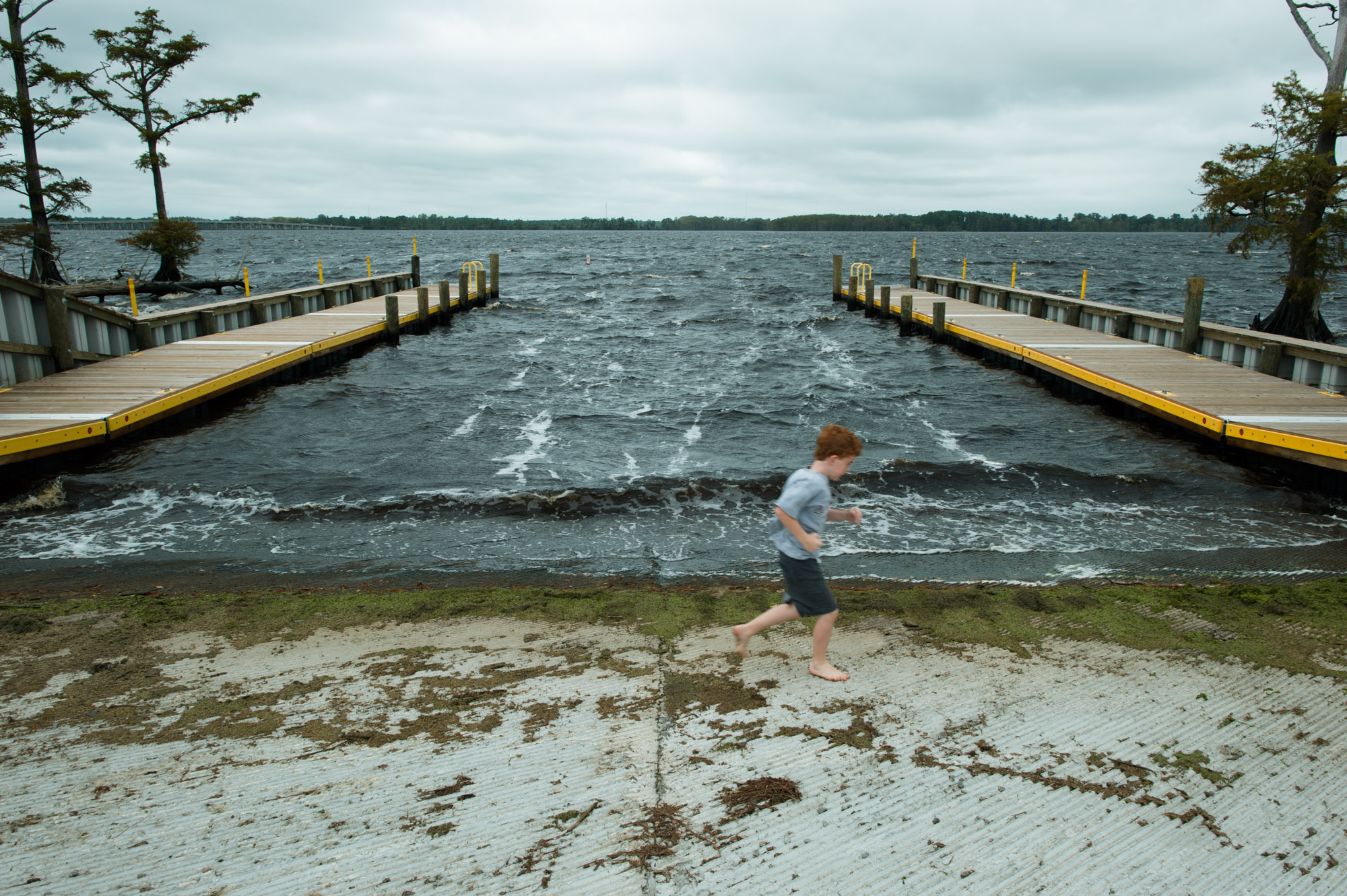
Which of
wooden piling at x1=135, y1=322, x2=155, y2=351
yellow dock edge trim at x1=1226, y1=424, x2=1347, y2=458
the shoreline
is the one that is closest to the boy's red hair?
the shoreline

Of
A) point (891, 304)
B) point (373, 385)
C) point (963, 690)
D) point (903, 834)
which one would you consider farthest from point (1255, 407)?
point (891, 304)

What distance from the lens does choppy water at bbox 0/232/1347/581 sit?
25.9 ft

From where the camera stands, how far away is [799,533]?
4289 millimetres

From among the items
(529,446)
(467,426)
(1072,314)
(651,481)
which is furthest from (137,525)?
(1072,314)

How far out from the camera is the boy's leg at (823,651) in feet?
14.8

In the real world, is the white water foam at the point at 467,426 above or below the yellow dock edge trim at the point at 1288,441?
below

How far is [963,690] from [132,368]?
14388mm

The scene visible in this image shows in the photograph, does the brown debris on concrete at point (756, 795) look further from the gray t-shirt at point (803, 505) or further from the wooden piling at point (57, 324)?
the wooden piling at point (57, 324)

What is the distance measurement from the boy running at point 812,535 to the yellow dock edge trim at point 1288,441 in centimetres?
768

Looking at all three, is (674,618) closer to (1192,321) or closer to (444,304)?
(1192,321)

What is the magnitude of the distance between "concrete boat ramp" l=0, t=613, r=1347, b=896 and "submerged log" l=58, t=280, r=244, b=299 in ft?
92.2

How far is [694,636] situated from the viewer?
523 centimetres

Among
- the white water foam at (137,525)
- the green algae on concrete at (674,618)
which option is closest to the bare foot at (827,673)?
the green algae on concrete at (674,618)

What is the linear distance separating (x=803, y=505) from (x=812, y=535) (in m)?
0.18
